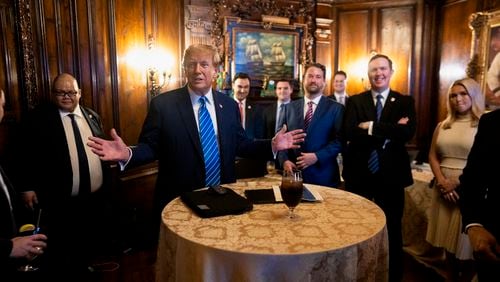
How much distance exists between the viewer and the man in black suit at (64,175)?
Result: 2.60m

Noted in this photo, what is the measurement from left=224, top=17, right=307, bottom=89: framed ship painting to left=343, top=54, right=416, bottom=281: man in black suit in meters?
2.68

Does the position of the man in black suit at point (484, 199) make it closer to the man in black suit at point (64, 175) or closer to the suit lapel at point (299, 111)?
the suit lapel at point (299, 111)

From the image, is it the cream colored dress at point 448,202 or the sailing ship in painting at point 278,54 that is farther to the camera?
the sailing ship in painting at point 278,54

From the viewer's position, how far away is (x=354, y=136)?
2.60 metres

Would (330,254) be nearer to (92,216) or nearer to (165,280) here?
(165,280)

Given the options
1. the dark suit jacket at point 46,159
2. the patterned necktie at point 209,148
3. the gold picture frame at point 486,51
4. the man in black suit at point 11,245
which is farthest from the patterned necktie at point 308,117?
the gold picture frame at point 486,51

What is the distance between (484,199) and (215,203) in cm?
105

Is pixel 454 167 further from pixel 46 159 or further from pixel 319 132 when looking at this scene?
pixel 46 159

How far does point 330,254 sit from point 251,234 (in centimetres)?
28

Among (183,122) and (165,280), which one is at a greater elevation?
(183,122)

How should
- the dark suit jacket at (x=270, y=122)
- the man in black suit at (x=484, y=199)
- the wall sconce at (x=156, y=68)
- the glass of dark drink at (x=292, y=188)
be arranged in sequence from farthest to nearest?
the wall sconce at (x=156, y=68) → the dark suit jacket at (x=270, y=122) → the glass of dark drink at (x=292, y=188) → the man in black suit at (x=484, y=199)

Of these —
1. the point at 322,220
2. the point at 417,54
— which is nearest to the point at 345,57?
the point at 417,54

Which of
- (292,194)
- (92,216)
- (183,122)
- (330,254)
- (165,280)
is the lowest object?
(92,216)

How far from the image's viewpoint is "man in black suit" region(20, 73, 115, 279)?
2.60 m
